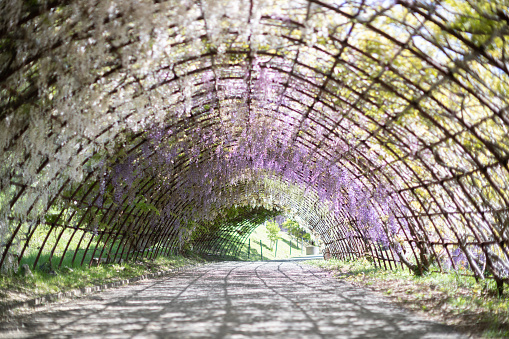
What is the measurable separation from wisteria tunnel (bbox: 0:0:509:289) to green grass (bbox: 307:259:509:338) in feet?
1.36

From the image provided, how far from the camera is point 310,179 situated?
15984 mm

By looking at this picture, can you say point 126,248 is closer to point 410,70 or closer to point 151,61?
point 151,61

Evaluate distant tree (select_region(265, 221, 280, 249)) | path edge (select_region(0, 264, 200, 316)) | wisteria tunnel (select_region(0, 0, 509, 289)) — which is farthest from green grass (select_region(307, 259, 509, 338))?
distant tree (select_region(265, 221, 280, 249))

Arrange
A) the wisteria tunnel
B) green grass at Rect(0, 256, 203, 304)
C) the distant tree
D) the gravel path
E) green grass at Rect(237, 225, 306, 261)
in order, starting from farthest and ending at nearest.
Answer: the distant tree, green grass at Rect(237, 225, 306, 261), green grass at Rect(0, 256, 203, 304), the wisteria tunnel, the gravel path

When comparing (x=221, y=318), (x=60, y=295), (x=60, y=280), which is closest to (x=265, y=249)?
(x=60, y=280)

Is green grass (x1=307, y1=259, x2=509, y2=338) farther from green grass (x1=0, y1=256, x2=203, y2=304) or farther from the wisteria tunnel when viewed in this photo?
green grass (x1=0, y1=256, x2=203, y2=304)

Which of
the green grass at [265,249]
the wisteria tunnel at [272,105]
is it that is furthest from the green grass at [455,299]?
the green grass at [265,249]

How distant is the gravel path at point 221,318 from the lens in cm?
510

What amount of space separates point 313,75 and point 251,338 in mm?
5069

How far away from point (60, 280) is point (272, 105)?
5727 millimetres

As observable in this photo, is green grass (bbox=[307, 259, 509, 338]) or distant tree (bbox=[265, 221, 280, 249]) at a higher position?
distant tree (bbox=[265, 221, 280, 249])

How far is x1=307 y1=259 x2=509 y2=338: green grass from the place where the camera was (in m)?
5.66

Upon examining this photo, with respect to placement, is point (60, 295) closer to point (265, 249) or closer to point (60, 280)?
point (60, 280)

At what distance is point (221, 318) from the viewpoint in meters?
6.14
